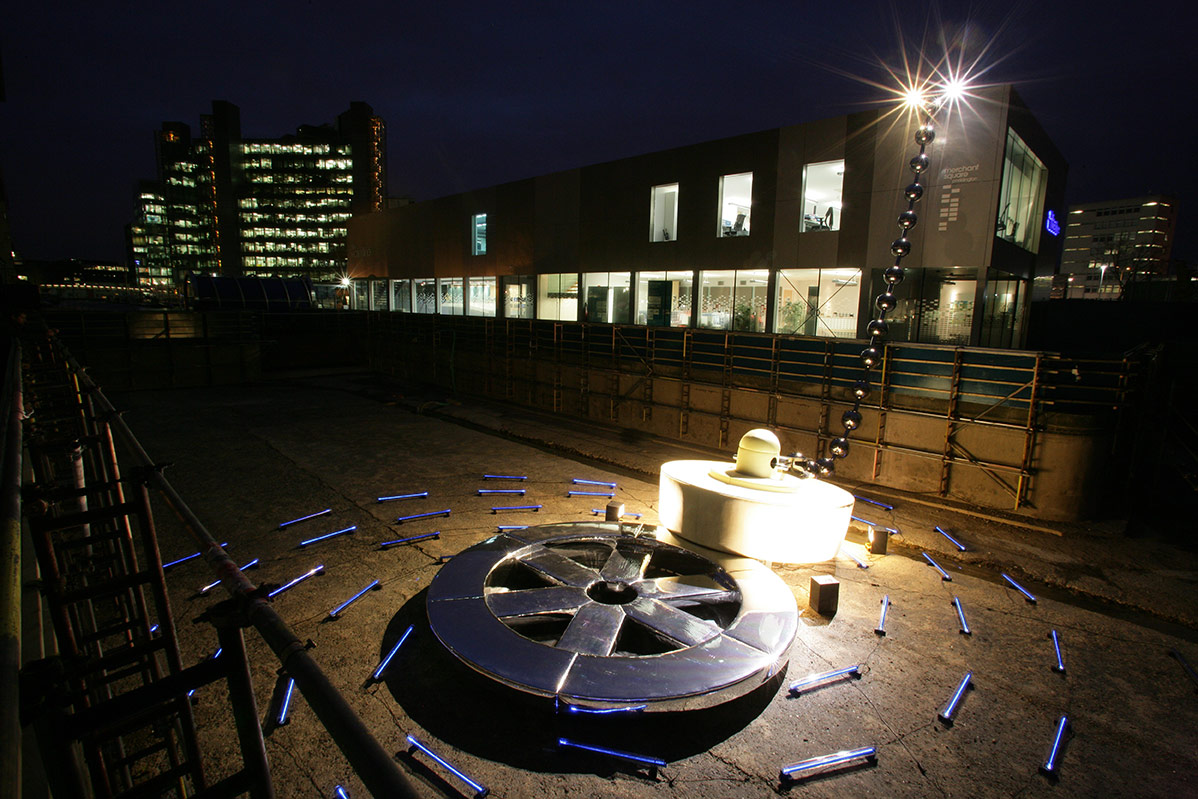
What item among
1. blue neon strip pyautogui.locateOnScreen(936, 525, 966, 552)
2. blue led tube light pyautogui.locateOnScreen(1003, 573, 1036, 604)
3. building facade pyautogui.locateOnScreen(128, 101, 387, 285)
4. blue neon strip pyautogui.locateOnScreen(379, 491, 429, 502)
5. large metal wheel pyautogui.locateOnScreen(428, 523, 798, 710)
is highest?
building facade pyautogui.locateOnScreen(128, 101, 387, 285)

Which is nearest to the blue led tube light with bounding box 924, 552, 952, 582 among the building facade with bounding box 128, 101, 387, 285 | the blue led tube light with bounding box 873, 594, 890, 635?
the blue led tube light with bounding box 873, 594, 890, 635

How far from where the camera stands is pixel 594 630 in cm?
541

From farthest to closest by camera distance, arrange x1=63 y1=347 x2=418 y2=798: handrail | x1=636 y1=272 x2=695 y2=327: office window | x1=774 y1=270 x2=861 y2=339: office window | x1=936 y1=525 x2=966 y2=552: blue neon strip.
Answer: x1=636 y1=272 x2=695 y2=327: office window
x1=774 y1=270 x2=861 y2=339: office window
x1=936 y1=525 x2=966 y2=552: blue neon strip
x1=63 y1=347 x2=418 y2=798: handrail

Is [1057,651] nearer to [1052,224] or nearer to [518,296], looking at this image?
[1052,224]

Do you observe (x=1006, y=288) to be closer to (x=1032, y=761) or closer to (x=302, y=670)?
(x=1032, y=761)

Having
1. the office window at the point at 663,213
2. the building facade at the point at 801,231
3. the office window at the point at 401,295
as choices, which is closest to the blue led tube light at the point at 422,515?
the building facade at the point at 801,231

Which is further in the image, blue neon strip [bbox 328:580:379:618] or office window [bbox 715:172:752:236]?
office window [bbox 715:172:752:236]

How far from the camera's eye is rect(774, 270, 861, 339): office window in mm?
19641

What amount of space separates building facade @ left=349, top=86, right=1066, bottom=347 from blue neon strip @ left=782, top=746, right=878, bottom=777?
55.5 ft

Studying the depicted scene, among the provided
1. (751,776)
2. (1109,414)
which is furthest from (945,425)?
(751,776)

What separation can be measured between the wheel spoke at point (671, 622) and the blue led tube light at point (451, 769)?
2138mm

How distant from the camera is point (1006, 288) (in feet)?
68.9

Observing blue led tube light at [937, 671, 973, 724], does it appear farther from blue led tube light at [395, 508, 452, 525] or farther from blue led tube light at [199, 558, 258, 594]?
blue led tube light at [199, 558, 258, 594]

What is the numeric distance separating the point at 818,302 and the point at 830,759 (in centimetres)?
1851
